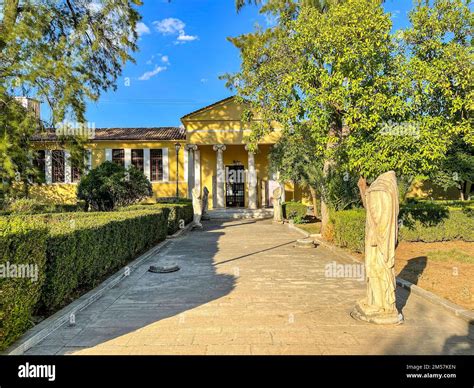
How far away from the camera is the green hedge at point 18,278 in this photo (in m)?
3.40

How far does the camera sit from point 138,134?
2723 cm

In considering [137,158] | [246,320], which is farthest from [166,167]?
[246,320]

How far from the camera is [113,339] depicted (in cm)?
375

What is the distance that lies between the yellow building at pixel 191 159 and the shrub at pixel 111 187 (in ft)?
29.7

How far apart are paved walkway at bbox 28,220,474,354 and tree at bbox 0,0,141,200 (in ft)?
28.6

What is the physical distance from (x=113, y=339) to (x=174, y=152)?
76.9 feet

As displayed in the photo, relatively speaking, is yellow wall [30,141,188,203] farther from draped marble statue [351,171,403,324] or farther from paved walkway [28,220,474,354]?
draped marble statue [351,171,403,324]

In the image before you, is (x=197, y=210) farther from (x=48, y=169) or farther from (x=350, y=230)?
(x=48, y=169)

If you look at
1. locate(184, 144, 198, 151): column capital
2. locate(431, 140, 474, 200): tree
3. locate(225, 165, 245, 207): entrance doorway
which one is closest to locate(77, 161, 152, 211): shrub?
locate(184, 144, 198, 151): column capital

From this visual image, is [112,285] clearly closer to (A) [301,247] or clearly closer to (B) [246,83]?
(A) [301,247]

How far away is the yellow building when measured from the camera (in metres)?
24.9

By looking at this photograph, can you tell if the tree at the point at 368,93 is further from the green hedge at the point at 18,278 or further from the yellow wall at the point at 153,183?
the yellow wall at the point at 153,183

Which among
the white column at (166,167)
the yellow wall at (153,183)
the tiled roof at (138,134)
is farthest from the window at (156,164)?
the tiled roof at (138,134)

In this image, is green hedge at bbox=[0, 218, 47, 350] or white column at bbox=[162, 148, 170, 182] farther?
white column at bbox=[162, 148, 170, 182]
